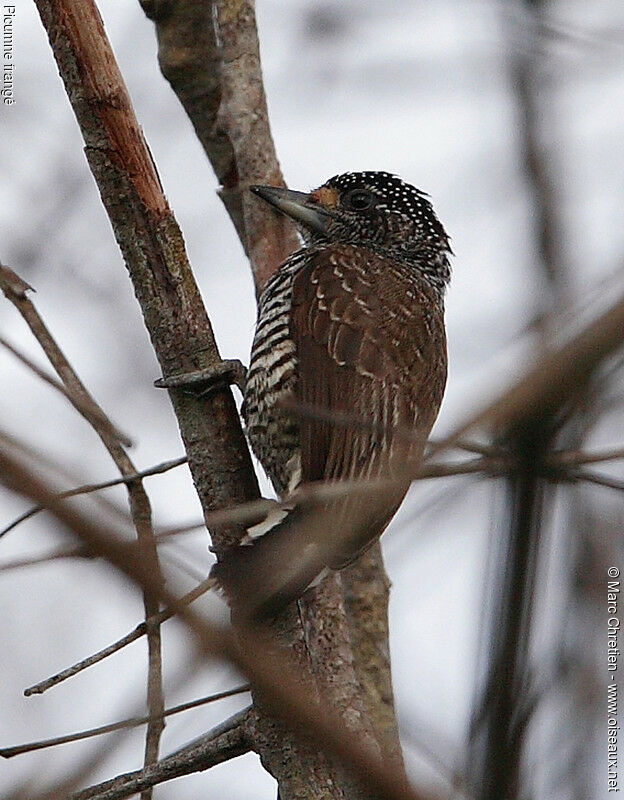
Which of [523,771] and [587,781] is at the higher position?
[587,781]

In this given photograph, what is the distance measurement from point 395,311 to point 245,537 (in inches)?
52.5

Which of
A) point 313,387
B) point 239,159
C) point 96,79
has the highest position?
point 239,159

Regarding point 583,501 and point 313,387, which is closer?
point 583,501

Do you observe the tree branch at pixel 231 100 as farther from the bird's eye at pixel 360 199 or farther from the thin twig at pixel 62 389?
the thin twig at pixel 62 389

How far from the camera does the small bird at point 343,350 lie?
3.35 m

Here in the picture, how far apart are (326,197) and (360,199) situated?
0.14 m

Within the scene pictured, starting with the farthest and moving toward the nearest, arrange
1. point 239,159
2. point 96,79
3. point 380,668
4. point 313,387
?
point 239,159 → point 380,668 → point 313,387 → point 96,79

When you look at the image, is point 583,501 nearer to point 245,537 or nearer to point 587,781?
point 587,781

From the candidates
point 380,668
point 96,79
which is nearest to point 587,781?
point 96,79

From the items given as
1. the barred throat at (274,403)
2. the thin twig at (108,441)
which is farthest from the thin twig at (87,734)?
the barred throat at (274,403)

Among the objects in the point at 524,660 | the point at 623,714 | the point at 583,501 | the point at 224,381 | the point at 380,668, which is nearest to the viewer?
the point at 524,660

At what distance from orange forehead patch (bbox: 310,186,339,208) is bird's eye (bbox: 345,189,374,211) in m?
0.05

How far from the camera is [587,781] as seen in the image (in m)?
1.36

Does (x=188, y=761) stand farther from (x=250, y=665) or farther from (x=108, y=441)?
(x=250, y=665)
